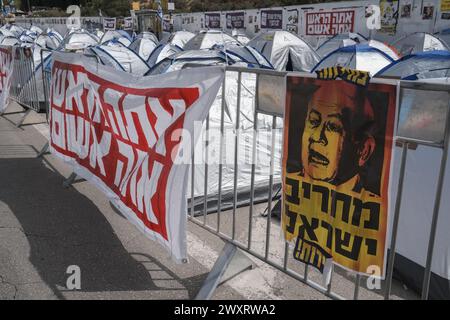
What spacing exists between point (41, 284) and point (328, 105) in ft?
7.82

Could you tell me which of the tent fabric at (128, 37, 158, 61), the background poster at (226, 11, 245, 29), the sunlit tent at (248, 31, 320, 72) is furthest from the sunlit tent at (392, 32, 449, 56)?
the background poster at (226, 11, 245, 29)

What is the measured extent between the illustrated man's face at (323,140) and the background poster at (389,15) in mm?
17549

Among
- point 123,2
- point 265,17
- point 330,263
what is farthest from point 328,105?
point 123,2

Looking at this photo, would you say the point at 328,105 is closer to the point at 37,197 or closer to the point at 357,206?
the point at 357,206

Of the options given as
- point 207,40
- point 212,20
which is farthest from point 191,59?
point 212,20

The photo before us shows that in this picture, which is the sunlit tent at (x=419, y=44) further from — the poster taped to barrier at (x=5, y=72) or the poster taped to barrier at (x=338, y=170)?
the poster taped to barrier at (x=338, y=170)

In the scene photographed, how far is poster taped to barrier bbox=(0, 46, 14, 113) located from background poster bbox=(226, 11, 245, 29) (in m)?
21.8

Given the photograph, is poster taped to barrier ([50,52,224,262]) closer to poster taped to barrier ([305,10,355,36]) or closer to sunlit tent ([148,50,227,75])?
sunlit tent ([148,50,227,75])

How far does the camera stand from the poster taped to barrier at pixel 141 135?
2.87m

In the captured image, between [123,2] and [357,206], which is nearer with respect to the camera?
[357,206]

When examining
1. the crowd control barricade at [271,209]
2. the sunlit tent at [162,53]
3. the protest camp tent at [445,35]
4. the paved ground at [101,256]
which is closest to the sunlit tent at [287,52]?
the sunlit tent at [162,53]

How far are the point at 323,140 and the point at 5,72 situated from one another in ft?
25.9

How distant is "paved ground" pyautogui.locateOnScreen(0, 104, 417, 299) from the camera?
311 cm
